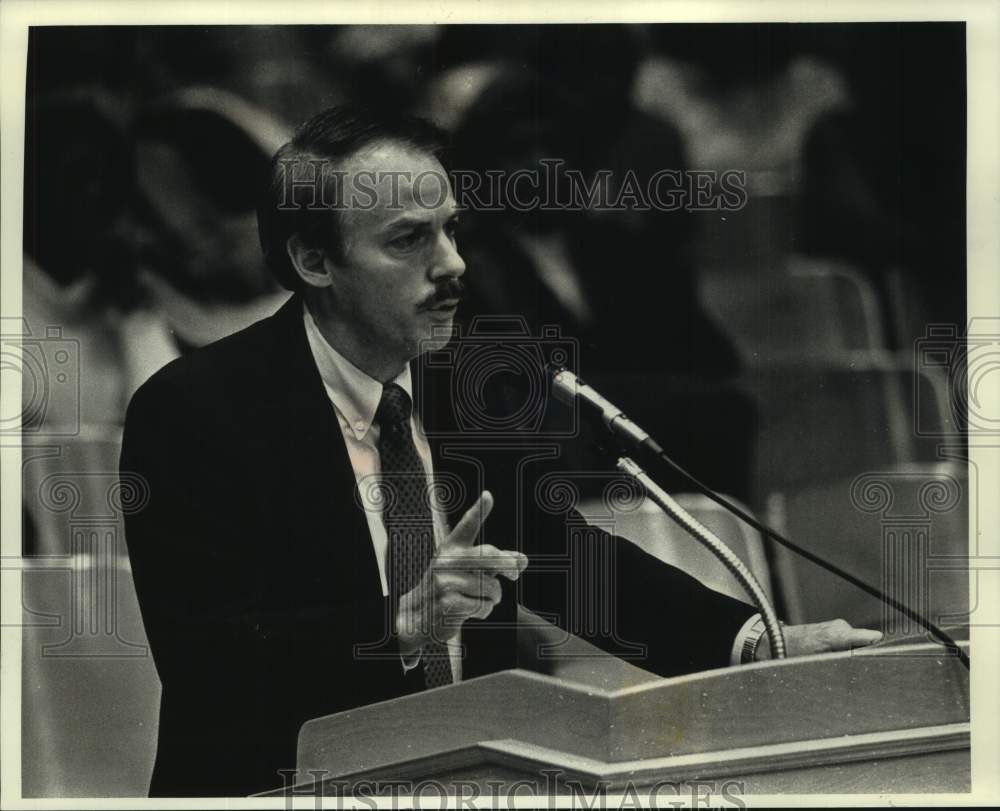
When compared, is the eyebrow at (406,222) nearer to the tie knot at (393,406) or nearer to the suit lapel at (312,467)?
the suit lapel at (312,467)

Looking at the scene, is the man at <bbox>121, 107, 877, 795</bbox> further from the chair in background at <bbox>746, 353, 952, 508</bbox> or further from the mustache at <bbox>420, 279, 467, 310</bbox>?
the chair in background at <bbox>746, 353, 952, 508</bbox>

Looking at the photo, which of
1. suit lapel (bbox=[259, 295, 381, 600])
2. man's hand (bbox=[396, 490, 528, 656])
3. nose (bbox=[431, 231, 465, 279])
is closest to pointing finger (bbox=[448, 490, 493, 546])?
man's hand (bbox=[396, 490, 528, 656])

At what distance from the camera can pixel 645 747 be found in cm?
460

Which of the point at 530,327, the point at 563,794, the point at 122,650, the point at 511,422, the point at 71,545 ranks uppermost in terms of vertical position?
the point at 530,327

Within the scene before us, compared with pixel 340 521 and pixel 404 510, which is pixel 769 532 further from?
pixel 340 521

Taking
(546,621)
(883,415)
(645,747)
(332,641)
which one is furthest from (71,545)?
(883,415)

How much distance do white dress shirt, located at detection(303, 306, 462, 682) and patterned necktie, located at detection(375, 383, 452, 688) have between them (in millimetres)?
24

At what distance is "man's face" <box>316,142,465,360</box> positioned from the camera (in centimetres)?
491

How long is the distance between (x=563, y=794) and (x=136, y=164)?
2882 millimetres

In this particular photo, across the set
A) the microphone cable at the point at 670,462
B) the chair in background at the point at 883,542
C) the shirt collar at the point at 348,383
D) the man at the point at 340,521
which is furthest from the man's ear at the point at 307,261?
the chair in background at the point at 883,542

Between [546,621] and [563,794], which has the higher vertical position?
[546,621]

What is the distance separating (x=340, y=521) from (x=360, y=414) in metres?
0.42

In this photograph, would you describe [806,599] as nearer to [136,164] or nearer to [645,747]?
[645,747]

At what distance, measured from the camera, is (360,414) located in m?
4.95
